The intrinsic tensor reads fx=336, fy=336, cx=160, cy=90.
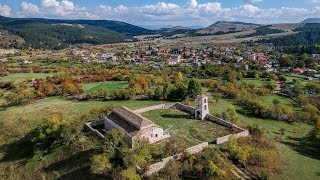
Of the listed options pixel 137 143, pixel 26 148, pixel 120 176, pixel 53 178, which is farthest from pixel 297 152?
pixel 26 148

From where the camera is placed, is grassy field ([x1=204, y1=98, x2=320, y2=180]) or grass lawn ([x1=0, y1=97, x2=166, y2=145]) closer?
grassy field ([x1=204, y1=98, x2=320, y2=180])

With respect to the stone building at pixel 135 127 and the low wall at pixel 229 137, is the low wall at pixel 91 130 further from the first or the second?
the low wall at pixel 229 137

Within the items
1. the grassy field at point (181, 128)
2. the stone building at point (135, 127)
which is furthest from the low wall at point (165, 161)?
the stone building at point (135, 127)

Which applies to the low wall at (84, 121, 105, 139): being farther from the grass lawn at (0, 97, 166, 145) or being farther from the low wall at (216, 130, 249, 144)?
the low wall at (216, 130, 249, 144)

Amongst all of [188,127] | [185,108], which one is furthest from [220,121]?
[185,108]

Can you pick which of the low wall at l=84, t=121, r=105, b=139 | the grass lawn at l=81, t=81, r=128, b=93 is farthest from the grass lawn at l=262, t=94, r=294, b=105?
the low wall at l=84, t=121, r=105, b=139

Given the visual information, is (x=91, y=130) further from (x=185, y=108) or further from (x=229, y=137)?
(x=229, y=137)
